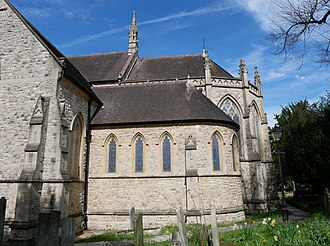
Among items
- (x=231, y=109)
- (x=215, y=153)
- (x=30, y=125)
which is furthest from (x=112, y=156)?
(x=231, y=109)

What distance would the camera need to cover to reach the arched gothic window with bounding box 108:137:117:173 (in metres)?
16.6

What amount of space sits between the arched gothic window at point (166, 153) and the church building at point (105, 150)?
6 cm

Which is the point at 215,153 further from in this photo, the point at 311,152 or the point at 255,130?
the point at 311,152

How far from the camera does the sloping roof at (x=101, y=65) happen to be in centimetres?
2430

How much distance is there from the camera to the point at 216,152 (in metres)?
16.6

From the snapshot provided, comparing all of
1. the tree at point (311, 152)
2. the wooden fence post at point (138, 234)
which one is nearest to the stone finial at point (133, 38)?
the tree at point (311, 152)

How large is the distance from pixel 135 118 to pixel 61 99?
5.06 meters

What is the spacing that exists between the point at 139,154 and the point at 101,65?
13.6m

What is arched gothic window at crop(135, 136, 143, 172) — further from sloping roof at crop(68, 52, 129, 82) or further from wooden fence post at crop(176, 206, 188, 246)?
wooden fence post at crop(176, 206, 188, 246)

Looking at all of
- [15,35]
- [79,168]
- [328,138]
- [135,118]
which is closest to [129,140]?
[135,118]

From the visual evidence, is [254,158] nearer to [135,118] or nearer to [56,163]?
[135,118]

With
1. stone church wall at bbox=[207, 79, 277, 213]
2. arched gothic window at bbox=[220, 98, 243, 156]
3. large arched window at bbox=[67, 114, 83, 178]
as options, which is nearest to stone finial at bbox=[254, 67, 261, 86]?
stone church wall at bbox=[207, 79, 277, 213]

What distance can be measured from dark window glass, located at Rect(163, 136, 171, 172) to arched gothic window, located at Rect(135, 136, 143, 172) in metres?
1.47

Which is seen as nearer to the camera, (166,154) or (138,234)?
(138,234)
